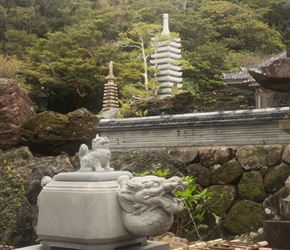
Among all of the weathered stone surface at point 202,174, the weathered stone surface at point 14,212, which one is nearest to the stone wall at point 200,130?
the weathered stone surface at point 202,174

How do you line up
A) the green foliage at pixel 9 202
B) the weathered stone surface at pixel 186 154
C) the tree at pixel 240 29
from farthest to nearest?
the tree at pixel 240 29
the weathered stone surface at pixel 186 154
the green foliage at pixel 9 202

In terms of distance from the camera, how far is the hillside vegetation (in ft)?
90.8

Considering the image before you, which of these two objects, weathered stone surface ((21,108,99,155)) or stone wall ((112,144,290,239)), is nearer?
stone wall ((112,144,290,239))

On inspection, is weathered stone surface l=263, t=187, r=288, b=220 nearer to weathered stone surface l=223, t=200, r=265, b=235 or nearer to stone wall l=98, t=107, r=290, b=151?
weathered stone surface l=223, t=200, r=265, b=235

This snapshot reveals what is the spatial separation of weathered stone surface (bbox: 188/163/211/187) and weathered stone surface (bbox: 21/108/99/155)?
3.55 meters

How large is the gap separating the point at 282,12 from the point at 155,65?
14.6 metres

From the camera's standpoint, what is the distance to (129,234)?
3.95m

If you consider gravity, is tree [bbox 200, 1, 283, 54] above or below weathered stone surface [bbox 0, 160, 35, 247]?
above

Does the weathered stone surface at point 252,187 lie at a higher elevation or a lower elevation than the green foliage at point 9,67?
lower

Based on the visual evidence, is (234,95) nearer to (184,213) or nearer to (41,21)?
(184,213)

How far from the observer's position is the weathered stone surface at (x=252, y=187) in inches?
368

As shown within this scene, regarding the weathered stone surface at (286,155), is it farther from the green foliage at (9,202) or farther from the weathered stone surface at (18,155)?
the weathered stone surface at (18,155)

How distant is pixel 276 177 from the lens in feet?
30.3

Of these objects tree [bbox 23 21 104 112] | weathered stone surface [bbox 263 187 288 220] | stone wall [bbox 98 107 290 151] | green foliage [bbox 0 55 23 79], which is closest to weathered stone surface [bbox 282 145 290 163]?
stone wall [bbox 98 107 290 151]
